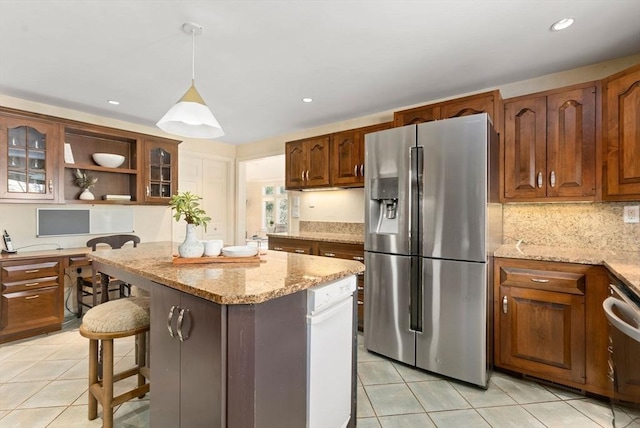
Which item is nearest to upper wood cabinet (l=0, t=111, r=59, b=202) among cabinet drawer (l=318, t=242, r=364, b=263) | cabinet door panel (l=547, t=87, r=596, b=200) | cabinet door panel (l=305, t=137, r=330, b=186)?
cabinet door panel (l=305, t=137, r=330, b=186)

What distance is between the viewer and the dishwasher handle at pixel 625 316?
4.00 feet

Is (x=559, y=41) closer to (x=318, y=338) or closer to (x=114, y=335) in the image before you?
(x=318, y=338)

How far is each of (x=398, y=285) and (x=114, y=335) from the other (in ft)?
6.33

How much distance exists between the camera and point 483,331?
220cm

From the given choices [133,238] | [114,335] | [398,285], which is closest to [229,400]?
[114,335]

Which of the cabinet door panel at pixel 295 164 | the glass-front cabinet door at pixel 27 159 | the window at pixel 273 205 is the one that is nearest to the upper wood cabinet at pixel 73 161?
the glass-front cabinet door at pixel 27 159

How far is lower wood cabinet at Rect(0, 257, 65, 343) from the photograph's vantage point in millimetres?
2900

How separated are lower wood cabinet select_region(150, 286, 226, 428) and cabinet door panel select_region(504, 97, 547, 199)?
8.10 ft

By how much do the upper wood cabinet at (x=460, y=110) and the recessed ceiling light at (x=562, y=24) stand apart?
22.6 inches

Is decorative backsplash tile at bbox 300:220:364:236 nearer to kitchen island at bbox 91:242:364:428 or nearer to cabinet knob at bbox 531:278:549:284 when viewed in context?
cabinet knob at bbox 531:278:549:284

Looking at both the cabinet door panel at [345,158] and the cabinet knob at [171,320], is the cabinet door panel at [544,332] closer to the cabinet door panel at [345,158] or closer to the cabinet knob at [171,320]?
the cabinet door panel at [345,158]

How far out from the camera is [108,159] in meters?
3.76

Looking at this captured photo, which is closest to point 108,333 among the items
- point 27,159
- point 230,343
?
point 230,343

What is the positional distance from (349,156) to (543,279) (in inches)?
84.4
